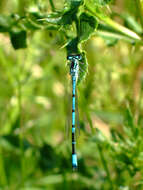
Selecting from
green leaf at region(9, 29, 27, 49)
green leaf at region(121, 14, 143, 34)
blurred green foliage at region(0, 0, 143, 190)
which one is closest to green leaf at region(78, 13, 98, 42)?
blurred green foliage at region(0, 0, 143, 190)

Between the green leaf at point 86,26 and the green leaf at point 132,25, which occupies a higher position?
the green leaf at point 132,25

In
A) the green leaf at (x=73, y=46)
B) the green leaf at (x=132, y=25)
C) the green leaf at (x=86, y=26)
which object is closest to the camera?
the green leaf at (x=86, y=26)

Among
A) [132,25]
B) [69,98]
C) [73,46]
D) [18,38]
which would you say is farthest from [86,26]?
[69,98]

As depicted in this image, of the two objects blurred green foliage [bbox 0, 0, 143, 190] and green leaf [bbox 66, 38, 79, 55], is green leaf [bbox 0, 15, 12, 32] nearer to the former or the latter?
blurred green foliage [bbox 0, 0, 143, 190]

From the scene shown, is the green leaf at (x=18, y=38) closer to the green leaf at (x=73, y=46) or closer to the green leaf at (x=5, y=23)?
the green leaf at (x=5, y=23)

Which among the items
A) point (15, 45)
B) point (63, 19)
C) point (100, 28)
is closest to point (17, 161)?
point (15, 45)

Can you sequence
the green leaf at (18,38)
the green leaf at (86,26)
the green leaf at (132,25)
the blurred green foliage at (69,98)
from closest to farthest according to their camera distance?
1. the green leaf at (86,26)
2. the blurred green foliage at (69,98)
3. the green leaf at (18,38)
4. the green leaf at (132,25)

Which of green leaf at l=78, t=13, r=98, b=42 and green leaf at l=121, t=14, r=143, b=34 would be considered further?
green leaf at l=121, t=14, r=143, b=34

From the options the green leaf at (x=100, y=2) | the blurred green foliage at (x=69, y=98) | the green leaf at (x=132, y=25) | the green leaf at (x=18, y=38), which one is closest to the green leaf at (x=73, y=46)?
the blurred green foliage at (x=69, y=98)

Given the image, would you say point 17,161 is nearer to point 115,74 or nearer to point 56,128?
point 56,128
